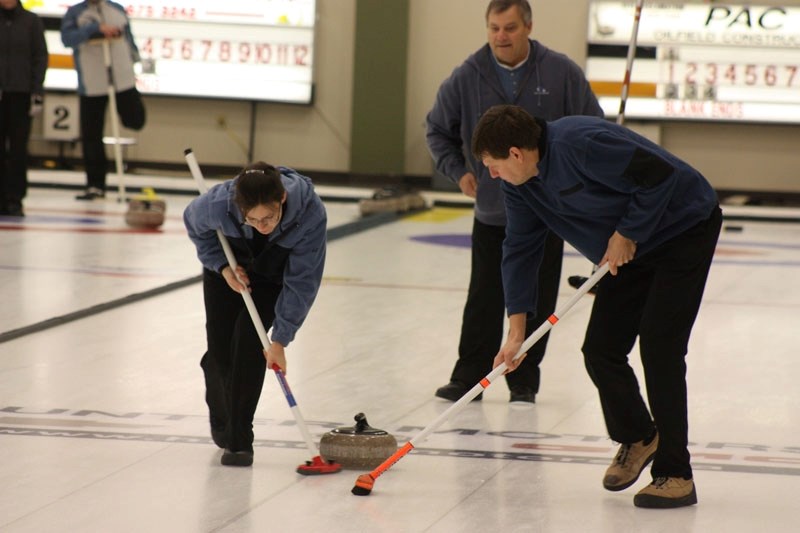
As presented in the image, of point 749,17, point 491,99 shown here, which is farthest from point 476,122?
point 749,17

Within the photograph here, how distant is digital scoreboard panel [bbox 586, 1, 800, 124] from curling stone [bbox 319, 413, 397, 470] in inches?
401

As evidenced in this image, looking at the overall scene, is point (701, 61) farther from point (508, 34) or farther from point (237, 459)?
point (237, 459)

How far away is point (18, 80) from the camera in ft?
33.7

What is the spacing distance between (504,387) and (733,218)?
8.22 metres

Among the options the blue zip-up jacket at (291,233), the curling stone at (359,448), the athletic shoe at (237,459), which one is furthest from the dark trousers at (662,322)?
the athletic shoe at (237,459)

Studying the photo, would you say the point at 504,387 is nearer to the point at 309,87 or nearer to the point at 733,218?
the point at 733,218

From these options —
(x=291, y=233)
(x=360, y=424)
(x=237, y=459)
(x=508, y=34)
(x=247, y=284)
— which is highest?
(x=508, y=34)

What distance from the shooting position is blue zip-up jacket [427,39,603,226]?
17.2 feet

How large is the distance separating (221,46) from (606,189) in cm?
1123

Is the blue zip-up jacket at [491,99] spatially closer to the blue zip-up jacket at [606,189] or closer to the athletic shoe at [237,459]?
the blue zip-up jacket at [606,189]

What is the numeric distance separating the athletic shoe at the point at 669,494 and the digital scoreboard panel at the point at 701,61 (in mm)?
10425

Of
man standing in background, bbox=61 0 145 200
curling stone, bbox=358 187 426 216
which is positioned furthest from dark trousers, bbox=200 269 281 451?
curling stone, bbox=358 187 426 216

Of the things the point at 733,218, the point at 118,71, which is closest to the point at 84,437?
the point at 118,71

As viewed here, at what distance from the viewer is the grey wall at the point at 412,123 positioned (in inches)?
563
